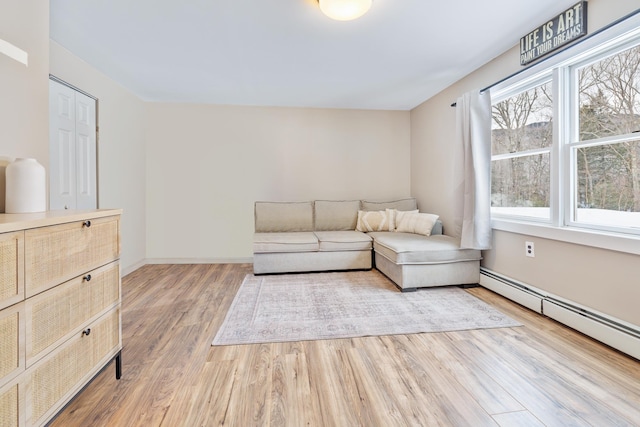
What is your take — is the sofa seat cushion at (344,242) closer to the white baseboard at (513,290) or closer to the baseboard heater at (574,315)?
the white baseboard at (513,290)

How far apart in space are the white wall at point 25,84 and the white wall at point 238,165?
279 cm

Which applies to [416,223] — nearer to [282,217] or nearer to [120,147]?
[282,217]

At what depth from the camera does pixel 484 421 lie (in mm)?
1326

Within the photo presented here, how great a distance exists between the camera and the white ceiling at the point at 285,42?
2.16 m

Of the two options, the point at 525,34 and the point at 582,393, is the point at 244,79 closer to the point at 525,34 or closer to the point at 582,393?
the point at 525,34

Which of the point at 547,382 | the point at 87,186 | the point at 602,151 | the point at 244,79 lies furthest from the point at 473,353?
the point at 87,186

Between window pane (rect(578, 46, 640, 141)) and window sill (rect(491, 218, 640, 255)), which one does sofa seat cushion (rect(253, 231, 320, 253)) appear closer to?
window sill (rect(491, 218, 640, 255))

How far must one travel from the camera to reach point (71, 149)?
2.87m

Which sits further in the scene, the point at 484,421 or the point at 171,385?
the point at 171,385

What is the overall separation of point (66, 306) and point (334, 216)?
3.44 metres

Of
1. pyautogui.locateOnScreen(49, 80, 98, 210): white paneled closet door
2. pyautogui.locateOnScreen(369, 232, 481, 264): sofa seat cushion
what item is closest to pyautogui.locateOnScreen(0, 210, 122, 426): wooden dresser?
pyautogui.locateOnScreen(49, 80, 98, 210): white paneled closet door

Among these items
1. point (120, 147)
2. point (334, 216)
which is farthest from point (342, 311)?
point (120, 147)

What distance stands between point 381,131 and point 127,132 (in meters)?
3.55

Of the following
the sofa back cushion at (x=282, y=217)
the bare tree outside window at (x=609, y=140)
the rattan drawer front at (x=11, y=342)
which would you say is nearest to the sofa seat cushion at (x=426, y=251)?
the bare tree outside window at (x=609, y=140)
